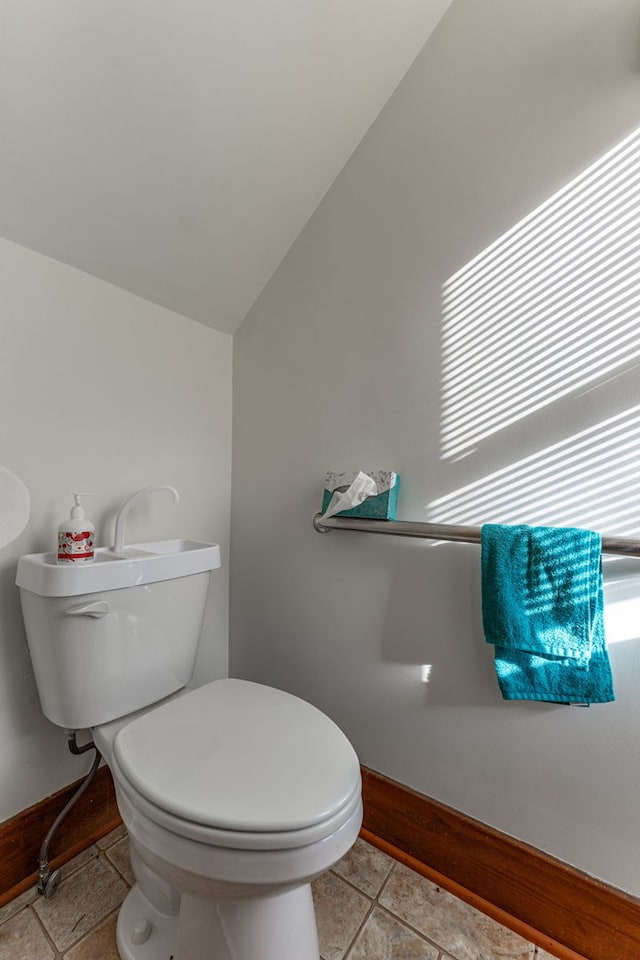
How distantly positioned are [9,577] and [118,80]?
3.59 feet

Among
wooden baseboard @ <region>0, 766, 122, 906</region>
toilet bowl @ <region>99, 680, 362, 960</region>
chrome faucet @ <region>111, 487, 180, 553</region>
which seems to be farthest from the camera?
chrome faucet @ <region>111, 487, 180, 553</region>

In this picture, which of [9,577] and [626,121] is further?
[9,577]

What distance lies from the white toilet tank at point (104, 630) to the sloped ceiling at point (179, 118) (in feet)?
2.57

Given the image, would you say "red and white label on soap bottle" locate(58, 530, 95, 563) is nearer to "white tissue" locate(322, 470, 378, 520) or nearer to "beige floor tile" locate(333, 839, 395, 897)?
"white tissue" locate(322, 470, 378, 520)

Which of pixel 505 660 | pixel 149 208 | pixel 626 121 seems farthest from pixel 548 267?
pixel 149 208

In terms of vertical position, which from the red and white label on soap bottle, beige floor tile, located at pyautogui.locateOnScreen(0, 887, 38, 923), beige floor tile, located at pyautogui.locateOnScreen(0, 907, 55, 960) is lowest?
beige floor tile, located at pyautogui.locateOnScreen(0, 907, 55, 960)

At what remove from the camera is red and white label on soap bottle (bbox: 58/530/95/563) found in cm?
92

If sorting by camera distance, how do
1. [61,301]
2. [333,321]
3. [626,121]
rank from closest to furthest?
[626,121] → [61,301] → [333,321]

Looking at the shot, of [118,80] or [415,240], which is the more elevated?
[118,80]

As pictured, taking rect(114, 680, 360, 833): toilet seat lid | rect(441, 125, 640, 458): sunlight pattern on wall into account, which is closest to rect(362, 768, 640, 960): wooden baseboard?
rect(114, 680, 360, 833): toilet seat lid

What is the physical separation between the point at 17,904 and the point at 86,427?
1102mm

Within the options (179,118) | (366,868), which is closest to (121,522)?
(179,118)

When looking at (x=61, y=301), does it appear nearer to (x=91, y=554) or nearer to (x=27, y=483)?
(x=27, y=483)

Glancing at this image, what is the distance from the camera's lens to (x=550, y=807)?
89 cm
